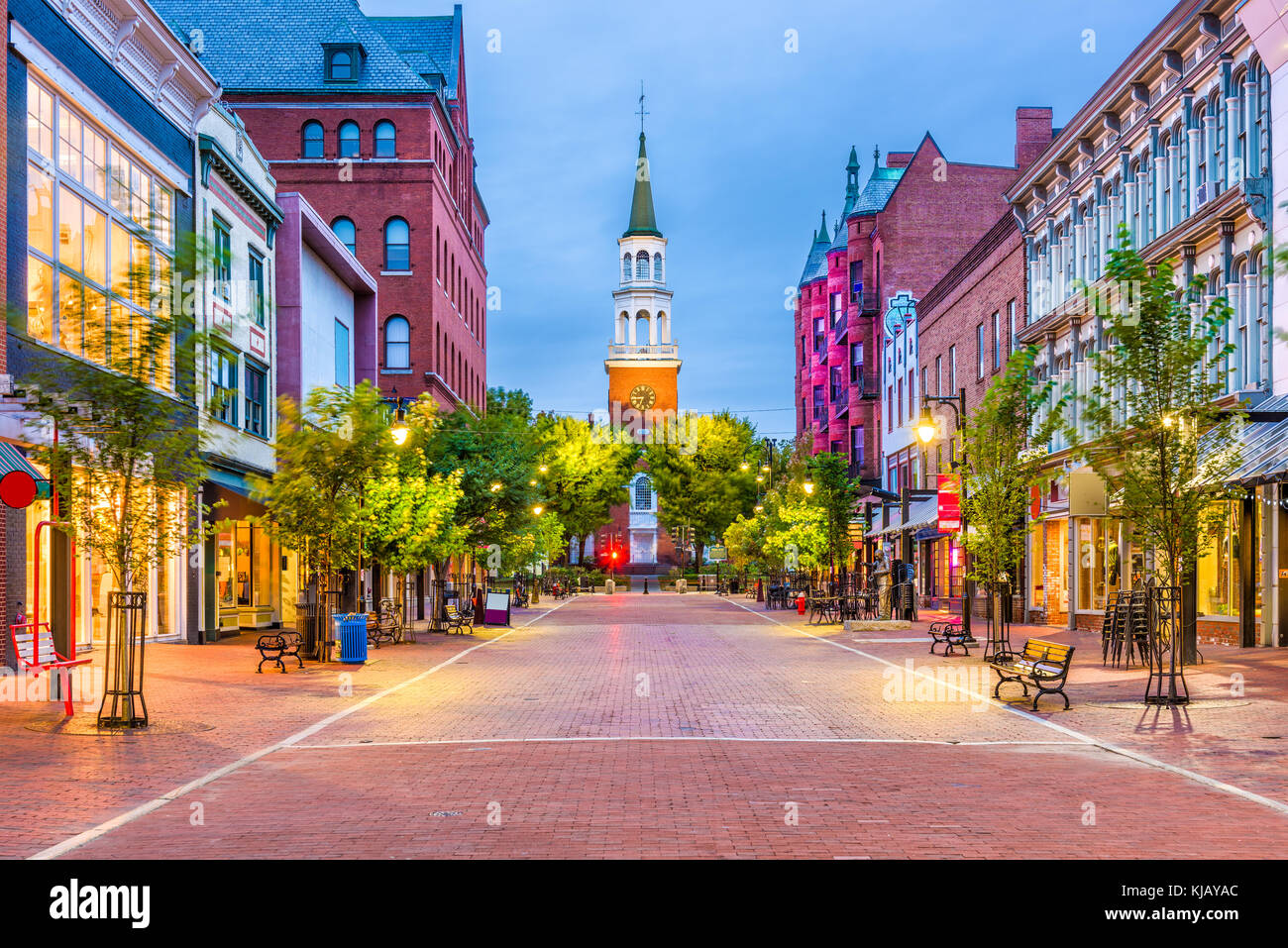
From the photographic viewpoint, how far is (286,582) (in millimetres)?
39000

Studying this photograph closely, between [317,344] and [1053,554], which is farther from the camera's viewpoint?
[317,344]

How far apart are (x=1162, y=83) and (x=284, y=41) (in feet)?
120

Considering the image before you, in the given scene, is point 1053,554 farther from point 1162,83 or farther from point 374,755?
point 374,755

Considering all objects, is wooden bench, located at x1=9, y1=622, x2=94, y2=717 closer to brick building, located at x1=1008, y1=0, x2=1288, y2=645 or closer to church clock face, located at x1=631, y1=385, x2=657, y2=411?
brick building, located at x1=1008, y1=0, x2=1288, y2=645

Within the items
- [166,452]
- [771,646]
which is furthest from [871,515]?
[166,452]

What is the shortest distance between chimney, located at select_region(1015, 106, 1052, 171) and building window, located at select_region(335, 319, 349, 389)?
77.4 feet

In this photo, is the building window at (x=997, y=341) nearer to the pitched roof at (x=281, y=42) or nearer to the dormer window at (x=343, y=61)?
the pitched roof at (x=281, y=42)

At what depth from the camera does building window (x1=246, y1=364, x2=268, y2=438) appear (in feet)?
117

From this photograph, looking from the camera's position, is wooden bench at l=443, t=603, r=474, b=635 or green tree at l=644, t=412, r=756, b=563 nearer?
wooden bench at l=443, t=603, r=474, b=635

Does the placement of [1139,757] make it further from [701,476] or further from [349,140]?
[701,476]

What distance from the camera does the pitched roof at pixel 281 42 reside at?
53.0 m

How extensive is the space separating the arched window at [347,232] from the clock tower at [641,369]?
58016 mm

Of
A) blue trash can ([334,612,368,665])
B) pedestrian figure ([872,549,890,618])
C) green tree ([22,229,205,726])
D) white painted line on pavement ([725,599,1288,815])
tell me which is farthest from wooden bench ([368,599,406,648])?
pedestrian figure ([872,549,890,618])

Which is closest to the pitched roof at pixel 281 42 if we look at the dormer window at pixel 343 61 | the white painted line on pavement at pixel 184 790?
the dormer window at pixel 343 61
